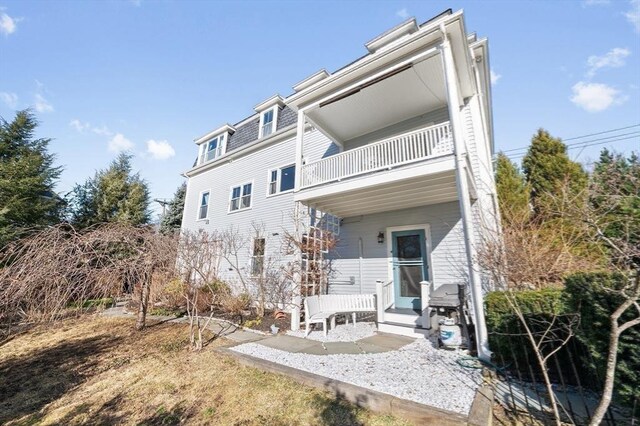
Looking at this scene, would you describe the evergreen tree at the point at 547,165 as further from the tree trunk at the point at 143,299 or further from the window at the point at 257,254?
the tree trunk at the point at 143,299

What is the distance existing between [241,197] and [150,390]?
10.1m

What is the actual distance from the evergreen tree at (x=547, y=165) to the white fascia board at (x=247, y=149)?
34.9 ft

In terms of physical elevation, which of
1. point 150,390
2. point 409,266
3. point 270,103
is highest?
point 270,103

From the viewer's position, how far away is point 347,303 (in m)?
7.20

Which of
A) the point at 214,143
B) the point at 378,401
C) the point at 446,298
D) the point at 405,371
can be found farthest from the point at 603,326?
the point at 214,143

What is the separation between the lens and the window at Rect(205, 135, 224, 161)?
1554 cm

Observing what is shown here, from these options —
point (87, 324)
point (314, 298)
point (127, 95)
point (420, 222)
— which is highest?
point (127, 95)

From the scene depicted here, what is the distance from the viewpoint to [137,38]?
7949 mm

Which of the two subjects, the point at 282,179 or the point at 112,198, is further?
the point at 112,198

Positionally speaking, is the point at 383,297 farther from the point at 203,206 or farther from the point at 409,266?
the point at 203,206

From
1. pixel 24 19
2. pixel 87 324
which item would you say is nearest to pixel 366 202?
pixel 87 324

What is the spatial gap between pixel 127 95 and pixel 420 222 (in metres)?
10.7

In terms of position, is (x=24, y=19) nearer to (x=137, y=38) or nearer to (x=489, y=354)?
(x=137, y=38)

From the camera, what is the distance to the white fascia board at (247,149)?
11898mm
